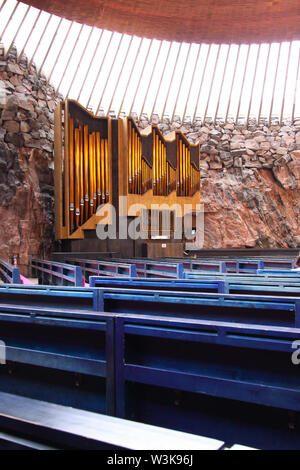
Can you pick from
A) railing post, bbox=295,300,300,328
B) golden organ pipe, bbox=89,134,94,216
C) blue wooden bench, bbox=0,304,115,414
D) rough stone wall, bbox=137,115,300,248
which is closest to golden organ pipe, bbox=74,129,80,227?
golden organ pipe, bbox=89,134,94,216

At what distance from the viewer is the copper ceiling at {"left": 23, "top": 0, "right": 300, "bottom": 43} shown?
32.7ft

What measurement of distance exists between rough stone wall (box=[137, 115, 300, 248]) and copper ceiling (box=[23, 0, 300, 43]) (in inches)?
143

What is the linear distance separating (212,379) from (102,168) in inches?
367

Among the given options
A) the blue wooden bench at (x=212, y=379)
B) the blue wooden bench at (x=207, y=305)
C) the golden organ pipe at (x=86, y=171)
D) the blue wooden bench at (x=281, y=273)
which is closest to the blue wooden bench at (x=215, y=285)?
the blue wooden bench at (x=207, y=305)

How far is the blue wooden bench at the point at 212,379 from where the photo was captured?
1201 millimetres

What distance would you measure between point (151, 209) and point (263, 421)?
10.2 m

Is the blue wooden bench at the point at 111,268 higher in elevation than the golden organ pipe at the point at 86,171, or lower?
lower

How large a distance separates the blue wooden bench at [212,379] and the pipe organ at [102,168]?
26.5 ft

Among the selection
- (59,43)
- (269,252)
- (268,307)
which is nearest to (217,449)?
(268,307)

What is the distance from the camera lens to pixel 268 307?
6.23 feet

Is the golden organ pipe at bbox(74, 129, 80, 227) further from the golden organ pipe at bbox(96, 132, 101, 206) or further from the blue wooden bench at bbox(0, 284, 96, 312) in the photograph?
the blue wooden bench at bbox(0, 284, 96, 312)

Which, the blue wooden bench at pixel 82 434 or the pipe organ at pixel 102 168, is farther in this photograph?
the pipe organ at pixel 102 168

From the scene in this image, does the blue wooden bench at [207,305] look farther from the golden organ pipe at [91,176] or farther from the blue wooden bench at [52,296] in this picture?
the golden organ pipe at [91,176]

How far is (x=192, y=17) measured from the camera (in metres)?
10.8
